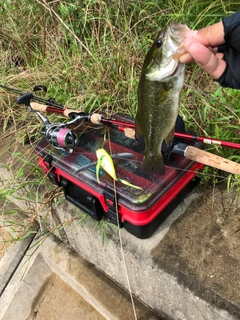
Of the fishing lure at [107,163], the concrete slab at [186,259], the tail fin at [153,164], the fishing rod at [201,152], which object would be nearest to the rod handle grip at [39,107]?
the fishing rod at [201,152]

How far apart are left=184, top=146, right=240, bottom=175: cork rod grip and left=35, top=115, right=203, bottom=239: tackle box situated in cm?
14

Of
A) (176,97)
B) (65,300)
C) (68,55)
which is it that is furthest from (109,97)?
(65,300)

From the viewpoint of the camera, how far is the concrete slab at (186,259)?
1666 mm

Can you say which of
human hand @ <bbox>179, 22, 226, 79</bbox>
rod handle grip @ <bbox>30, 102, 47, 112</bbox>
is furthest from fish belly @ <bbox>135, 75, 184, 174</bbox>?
rod handle grip @ <bbox>30, 102, 47, 112</bbox>

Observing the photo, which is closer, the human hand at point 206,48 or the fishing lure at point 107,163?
the human hand at point 206,48

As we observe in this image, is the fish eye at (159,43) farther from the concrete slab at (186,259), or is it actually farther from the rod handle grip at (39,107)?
the rod handle grip at (39,107)

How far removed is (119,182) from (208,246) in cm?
60

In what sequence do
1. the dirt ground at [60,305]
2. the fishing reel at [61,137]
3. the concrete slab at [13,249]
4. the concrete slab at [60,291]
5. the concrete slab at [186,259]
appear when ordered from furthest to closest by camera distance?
the concrete slab at [13,249] → the dirt ground at [60,305] → the concrete slab at [60,291] → the fishing reel at [61,137] → the concrete slab at [186,259]


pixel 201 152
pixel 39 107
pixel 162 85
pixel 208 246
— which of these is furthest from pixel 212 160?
pixel 39 107

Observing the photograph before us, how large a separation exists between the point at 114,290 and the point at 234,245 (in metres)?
0.92

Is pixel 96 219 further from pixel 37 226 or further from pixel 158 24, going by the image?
pixel 158 24

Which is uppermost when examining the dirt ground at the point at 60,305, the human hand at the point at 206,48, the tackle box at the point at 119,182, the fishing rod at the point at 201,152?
the human hand at the point at 206,48

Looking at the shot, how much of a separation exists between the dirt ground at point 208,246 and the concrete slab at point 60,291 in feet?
1.70

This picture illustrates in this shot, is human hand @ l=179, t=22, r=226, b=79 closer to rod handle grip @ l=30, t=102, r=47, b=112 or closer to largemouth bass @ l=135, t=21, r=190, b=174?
largemouth bass @ l=135, t=21, r=190, b=174
